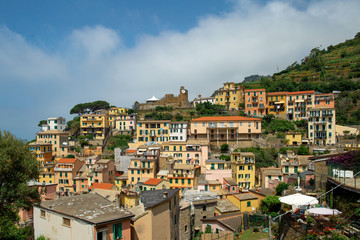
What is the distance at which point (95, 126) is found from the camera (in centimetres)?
6975

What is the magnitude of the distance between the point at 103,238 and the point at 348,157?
17255mm

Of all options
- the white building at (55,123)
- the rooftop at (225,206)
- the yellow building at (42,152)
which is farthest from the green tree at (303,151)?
the white building at (55,123)

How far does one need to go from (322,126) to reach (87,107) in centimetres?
6806

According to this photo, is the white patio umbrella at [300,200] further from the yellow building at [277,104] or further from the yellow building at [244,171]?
the yellow building at [277,104]

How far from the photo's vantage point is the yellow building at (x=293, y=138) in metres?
54.3

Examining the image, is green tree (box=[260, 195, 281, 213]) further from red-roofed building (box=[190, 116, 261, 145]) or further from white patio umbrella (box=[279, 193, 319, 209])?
red-roofed building (box=[190, 116, 261, 145])

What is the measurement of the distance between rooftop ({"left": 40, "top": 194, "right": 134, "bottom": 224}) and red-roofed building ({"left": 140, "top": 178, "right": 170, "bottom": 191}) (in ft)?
72.4

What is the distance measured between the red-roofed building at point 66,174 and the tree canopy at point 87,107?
41017mm

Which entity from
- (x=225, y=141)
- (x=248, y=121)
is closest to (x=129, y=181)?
(x=225, y=141)

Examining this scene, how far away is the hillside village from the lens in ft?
50.3

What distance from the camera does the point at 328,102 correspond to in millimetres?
63562

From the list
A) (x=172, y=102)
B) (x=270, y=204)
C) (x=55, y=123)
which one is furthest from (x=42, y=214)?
(x=172, y=102)

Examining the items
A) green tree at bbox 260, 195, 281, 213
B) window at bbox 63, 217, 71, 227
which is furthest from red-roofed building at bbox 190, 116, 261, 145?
window at bbox 63, 217, 71, 227

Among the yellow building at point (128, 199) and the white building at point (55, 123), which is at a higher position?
the white building at point (55, 123)
